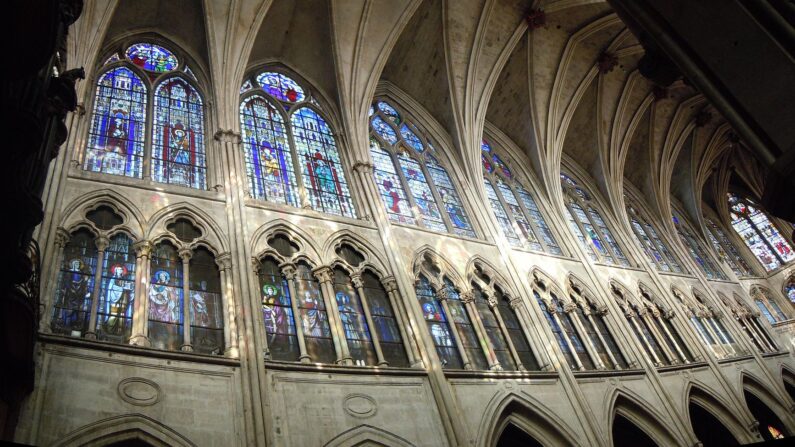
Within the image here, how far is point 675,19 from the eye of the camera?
204 inches

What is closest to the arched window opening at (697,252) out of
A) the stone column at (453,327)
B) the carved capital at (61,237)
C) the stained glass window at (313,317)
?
the stone column at (453,327)

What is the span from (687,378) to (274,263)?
10.6m

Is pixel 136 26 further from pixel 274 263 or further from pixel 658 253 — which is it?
pixel 658 253

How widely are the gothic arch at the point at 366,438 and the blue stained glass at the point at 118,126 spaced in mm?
6210

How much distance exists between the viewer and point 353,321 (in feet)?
36.1

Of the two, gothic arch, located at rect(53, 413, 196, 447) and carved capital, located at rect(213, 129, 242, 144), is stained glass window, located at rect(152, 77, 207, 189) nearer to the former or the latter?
carved capital, located at rect(213, 129, 242, 144)

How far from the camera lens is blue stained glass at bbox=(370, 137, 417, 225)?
14.4m

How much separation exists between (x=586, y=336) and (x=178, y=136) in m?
10.1

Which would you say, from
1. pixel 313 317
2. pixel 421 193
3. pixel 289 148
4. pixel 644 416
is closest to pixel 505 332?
pixel 644 416

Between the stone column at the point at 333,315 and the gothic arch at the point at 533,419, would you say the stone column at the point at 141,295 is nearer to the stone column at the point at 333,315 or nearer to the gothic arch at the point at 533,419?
the stone column at the point at 333,315

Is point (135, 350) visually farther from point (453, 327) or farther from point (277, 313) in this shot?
point (453, 327)

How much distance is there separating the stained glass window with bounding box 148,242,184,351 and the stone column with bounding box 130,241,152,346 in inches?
4.0

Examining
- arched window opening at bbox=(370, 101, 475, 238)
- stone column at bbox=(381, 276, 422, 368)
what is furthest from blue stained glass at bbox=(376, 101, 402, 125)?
stone column at bbox=(381, 276, 422, 368)

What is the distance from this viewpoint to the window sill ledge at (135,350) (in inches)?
310
